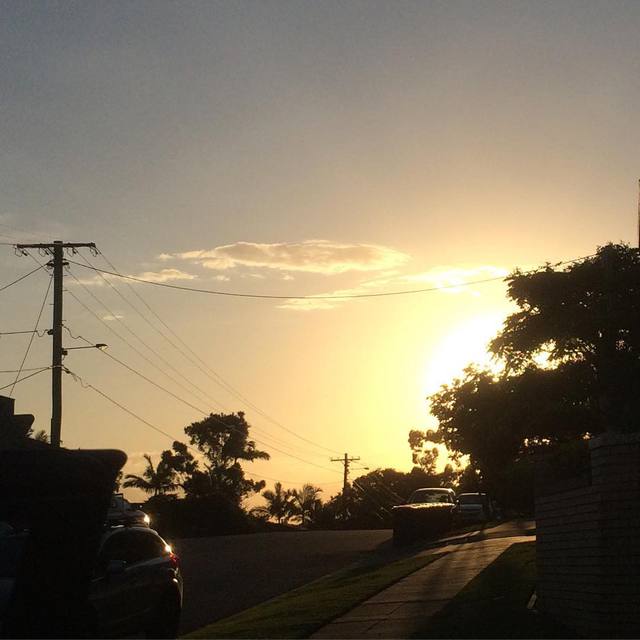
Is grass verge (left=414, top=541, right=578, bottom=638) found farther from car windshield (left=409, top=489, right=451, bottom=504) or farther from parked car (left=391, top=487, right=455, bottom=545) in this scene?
car windshield (left=409, top=489, right=451, bottom=504)

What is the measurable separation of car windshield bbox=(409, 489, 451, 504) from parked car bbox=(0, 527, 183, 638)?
2626 cm

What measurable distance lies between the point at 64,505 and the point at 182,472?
65984 mm

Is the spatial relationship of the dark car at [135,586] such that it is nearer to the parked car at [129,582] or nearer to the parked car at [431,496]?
the parked car at [129,582]

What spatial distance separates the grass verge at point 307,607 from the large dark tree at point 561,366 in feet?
30.8

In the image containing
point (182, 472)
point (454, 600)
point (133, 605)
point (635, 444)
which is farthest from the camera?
point (182, 472)

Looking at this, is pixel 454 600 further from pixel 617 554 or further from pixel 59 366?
pixel 59 366

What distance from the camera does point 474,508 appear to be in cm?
4784

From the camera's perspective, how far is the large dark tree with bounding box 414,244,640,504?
31.8m

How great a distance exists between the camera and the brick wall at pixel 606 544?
11367 mm

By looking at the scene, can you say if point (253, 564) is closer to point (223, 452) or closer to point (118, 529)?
point (118, 529)

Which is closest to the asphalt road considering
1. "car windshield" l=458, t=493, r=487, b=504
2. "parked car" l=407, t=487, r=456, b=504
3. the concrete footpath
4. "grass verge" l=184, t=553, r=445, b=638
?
"grass verge" l=184, t=553, r=445, b=638

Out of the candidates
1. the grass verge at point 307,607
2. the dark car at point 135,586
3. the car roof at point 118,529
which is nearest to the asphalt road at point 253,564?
the grass verge at point 307,607

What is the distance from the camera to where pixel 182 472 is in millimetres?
74250

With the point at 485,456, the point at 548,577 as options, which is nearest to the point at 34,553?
the point at 548,577
